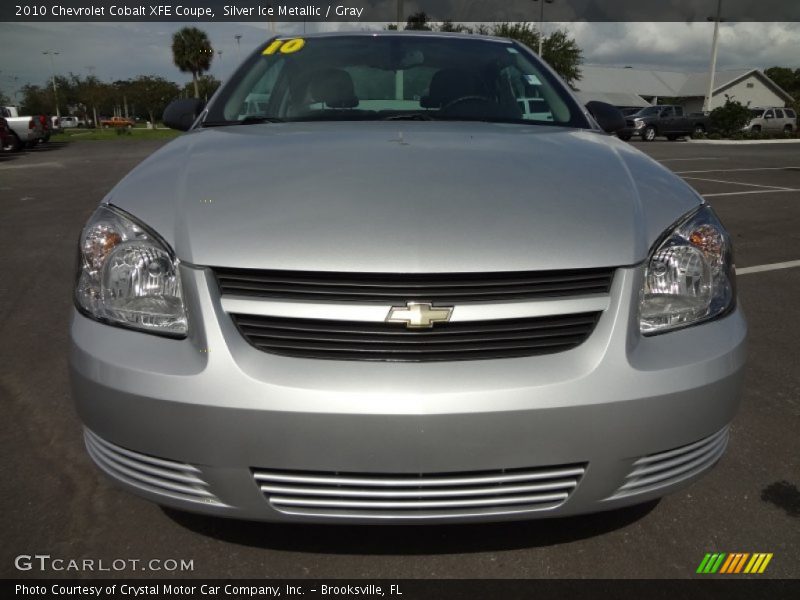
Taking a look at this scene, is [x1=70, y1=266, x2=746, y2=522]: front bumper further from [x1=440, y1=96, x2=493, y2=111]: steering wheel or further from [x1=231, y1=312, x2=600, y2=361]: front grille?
[x1=440, y1=96, x2=493, y2=111]: steering wheel

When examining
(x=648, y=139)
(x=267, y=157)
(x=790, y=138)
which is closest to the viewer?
(x=267, y=157)

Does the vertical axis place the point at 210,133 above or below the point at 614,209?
above

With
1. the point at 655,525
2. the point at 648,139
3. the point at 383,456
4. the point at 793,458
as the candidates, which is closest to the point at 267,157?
the point at 383,456

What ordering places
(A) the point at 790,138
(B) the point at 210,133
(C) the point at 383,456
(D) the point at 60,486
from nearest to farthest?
(C) the point at 383,456, (D) the point at 60,486, (B) the point at 210,133, (A) the point at 790,138

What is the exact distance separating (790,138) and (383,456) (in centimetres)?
3770

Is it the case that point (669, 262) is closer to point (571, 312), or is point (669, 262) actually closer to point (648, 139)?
point (571, 312)

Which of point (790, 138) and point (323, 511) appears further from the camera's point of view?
point (790, 138)

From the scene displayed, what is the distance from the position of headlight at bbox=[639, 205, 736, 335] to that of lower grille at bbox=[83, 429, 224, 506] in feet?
3.82

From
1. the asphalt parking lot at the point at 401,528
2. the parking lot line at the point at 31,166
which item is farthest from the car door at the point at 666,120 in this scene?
the asphalt parking lot at the point at 401,528

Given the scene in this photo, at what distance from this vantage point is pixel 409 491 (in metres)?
1.52

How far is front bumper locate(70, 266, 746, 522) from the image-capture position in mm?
1462

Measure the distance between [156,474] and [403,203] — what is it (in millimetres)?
907

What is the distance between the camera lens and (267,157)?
2000 millimetres

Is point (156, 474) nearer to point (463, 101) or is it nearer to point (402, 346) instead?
point (402, 346)
